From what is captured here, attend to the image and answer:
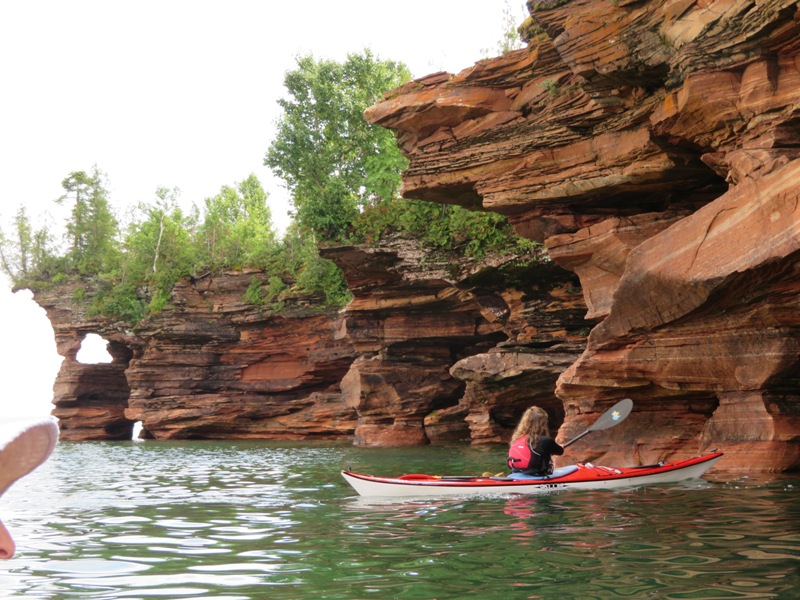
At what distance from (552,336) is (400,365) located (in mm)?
9413

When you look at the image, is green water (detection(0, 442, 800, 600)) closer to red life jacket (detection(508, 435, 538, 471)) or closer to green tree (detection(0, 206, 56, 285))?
red life jacket (detection(508, 435, 538, 471))

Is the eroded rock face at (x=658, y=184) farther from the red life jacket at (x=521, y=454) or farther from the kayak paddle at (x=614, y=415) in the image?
the red life jacket at (x=521, y=454)

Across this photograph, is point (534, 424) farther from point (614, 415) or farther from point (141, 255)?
point (141, 255)

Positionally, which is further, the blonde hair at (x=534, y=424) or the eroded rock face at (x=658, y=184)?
the blonde hair at (x=534, y=424)

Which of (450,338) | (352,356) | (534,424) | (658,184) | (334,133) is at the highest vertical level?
(334,133)

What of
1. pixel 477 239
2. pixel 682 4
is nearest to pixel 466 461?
pixel 477 239

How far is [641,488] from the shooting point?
13125 millimetres

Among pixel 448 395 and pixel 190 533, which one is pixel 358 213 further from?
pixel 190 533

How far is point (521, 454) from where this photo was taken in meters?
13.1

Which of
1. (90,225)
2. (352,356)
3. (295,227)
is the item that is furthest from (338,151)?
(90,225)

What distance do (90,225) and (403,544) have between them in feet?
163

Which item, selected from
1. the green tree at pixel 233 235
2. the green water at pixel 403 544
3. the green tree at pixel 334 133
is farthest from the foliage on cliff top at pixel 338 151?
the green water at pixel 403 544

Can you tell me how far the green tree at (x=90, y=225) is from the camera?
5103cm

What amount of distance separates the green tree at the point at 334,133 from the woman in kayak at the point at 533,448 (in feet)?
79.0
